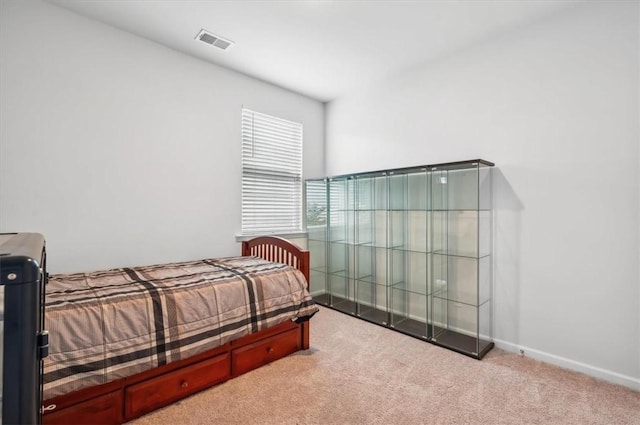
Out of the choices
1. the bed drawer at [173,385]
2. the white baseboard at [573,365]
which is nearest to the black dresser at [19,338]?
the bed drawer at [173,385]

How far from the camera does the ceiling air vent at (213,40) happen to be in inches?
102

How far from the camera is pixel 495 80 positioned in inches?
102

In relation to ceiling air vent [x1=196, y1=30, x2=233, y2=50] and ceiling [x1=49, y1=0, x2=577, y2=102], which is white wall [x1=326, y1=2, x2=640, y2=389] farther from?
ceiling air vent [x1=196, y1=30, x2=233, y2=50]

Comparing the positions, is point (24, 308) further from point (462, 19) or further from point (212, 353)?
point (462, 19)

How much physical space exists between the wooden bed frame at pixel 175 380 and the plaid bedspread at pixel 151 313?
118mm

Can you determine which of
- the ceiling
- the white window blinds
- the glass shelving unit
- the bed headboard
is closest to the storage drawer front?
the bed headboard

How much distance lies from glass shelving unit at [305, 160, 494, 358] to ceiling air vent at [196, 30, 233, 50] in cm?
170

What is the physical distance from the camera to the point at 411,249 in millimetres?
3104

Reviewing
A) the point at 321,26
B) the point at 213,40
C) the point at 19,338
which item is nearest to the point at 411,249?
the point at 321,26

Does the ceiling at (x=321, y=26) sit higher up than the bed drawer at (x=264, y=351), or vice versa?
the ceiling at (x=321, y=26)

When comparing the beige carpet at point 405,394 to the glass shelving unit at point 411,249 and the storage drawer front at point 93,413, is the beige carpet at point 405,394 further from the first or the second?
the glass shelving unit at point 411,249

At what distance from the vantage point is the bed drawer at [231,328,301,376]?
6.86 ft

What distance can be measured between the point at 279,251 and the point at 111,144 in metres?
1.62

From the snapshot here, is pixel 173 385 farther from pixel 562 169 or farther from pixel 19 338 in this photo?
pixel 562 169
